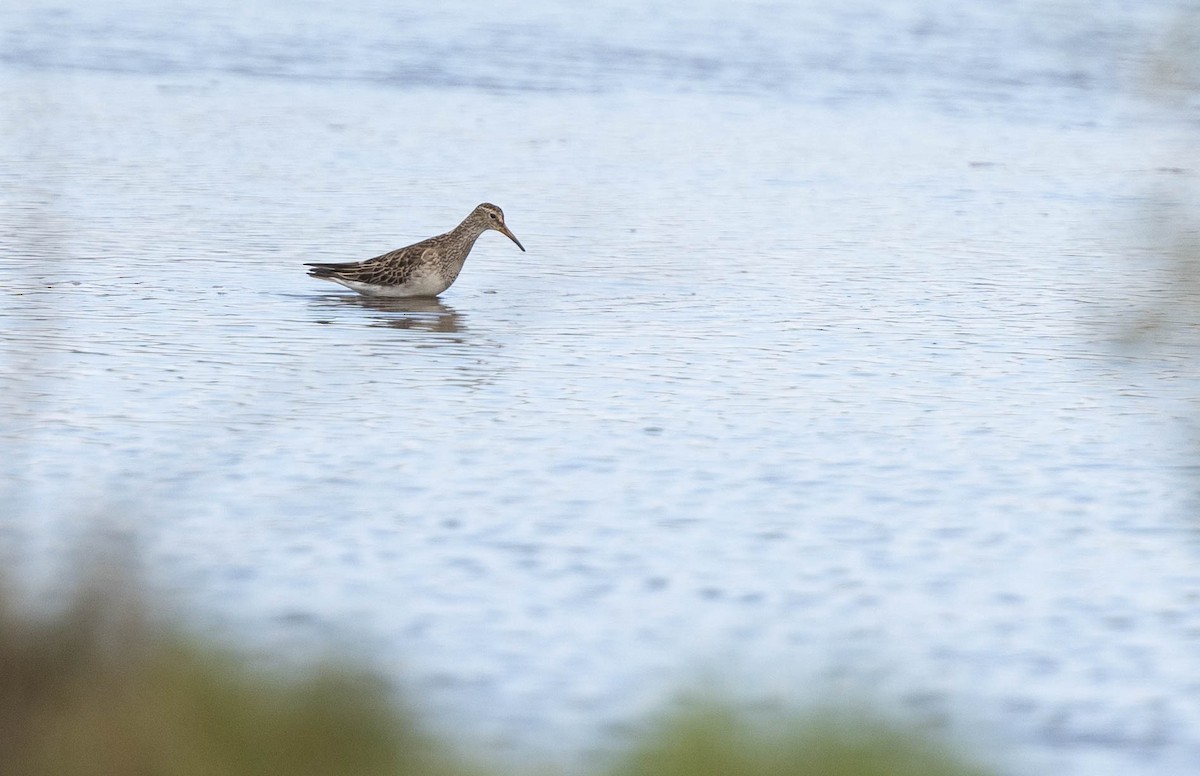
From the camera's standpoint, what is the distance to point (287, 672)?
329cm

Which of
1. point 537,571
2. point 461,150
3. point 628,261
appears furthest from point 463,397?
point 461,150

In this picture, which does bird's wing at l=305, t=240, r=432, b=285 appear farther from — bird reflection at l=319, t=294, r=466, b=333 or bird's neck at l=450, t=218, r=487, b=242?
bird's neck at l=450, t=218, r=487, b=242

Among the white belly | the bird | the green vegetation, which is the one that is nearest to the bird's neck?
the bird

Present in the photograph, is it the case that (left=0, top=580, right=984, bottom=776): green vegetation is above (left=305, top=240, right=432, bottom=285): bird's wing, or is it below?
below

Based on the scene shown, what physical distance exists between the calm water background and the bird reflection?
0.06 m

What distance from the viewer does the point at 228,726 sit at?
3.13 m

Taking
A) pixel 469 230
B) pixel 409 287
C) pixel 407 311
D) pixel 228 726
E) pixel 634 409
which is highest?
pixel 469 230

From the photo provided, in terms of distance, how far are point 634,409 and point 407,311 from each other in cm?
313

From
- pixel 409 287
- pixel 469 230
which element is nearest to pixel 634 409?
pixel 409 287

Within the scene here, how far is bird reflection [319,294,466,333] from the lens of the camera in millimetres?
11438

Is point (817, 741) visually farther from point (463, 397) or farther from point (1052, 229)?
point (1052, 229)

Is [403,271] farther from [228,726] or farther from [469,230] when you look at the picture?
[228,726]

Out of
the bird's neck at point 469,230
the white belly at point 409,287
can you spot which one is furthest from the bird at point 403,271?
the bird's neck at point 469,230

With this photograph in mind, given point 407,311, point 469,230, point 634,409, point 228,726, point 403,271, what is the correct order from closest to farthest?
point 228,726 → point 634,409 → point 407,311 → point 403,271 → point 469,230
